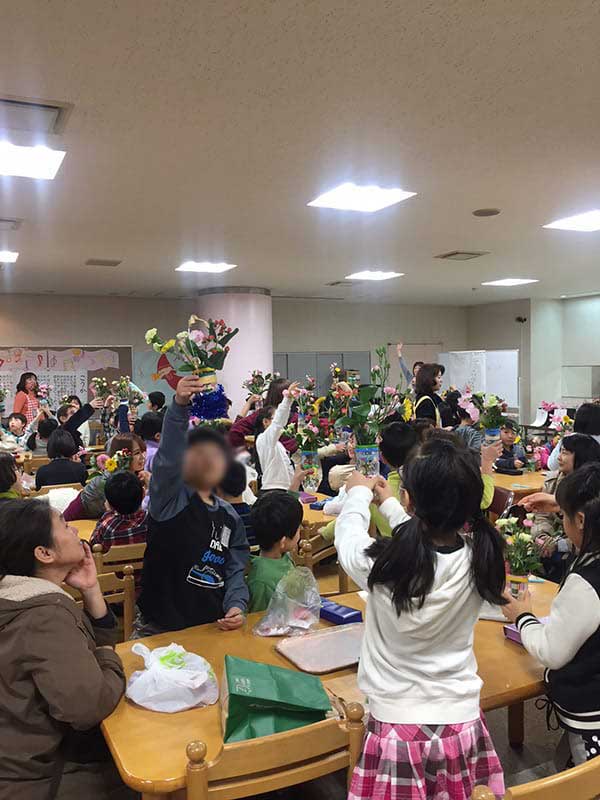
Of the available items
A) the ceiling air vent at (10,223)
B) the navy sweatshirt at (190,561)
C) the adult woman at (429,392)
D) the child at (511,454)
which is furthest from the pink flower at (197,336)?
the child at (511,454)

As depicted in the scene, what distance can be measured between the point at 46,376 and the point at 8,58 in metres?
7.26

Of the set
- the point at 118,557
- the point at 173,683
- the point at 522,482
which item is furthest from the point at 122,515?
the point at 522,482

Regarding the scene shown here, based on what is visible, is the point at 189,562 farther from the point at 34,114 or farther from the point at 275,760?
the point at 34,114

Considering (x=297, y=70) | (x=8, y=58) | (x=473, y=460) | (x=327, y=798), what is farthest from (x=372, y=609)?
(x=8, y=58)

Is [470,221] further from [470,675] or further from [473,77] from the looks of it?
[470,675]

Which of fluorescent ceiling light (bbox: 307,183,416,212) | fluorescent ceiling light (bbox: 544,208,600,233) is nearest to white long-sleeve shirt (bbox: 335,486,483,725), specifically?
fluorescent ceiling light (bbox: 307,183,416,212)

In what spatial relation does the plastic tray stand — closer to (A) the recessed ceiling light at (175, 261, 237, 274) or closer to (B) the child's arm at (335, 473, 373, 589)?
(B) the child's arm at (335, 473, 373, 589)

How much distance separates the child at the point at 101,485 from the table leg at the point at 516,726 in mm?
2047

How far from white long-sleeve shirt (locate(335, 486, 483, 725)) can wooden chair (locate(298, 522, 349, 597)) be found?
91 centimetres

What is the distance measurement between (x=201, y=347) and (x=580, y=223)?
464 cm

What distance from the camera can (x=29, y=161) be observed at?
3365 mm

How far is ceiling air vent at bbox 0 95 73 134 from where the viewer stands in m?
2.58

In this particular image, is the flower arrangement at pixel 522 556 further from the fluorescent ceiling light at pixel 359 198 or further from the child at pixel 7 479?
the fluorescent ceiling light at pixel 359 198

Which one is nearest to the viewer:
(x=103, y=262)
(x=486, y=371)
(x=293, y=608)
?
(x=293, y=608)
